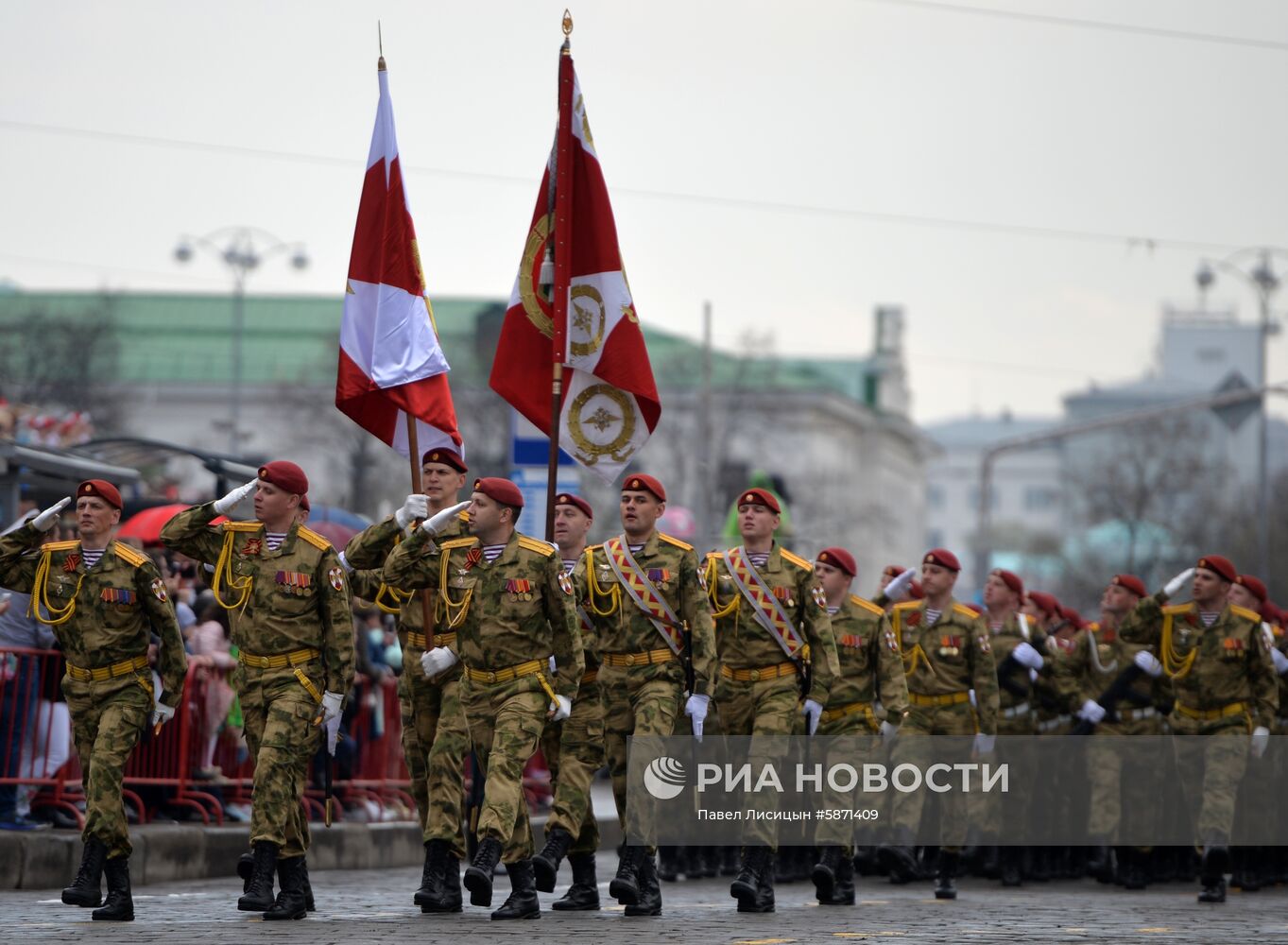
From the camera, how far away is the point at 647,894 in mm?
11641

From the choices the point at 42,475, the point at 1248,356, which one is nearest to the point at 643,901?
the point at 42,475

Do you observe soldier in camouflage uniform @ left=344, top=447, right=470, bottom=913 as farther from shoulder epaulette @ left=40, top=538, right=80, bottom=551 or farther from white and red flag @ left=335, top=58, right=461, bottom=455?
shoulder epaulette @ left=40, top=538, right=80, bottom=551

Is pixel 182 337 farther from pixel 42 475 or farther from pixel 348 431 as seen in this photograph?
pixel 42 475

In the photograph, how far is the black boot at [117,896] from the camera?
1070cm

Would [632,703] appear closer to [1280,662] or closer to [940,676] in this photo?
[940,676]

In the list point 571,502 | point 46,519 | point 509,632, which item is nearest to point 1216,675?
point 571,502

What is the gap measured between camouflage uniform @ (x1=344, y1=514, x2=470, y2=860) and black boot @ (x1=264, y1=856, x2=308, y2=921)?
2.17ft

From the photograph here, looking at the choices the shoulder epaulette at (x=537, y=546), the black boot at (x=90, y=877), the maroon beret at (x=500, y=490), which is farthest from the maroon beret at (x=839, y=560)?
the black boot at (x=90, y=877)

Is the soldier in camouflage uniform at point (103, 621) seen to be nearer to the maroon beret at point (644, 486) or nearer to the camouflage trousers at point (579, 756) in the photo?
the camouflage trousers at point (579, 756)

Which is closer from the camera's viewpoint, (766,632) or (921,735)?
(766,632)

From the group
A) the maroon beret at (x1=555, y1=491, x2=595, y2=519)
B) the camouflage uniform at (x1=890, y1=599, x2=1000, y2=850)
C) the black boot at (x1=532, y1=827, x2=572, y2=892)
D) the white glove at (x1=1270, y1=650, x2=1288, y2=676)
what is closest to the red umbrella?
the maroon beret at (x1=555, y1=491, x2=595, y2=519)

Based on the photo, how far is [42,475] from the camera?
16797 mm

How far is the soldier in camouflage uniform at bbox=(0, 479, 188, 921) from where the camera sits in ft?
36.3

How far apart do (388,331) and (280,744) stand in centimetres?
298
